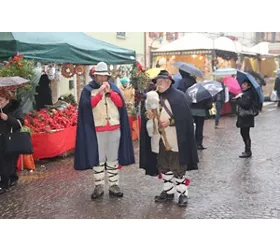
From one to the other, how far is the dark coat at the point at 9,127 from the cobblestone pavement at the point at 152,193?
0.34 metres

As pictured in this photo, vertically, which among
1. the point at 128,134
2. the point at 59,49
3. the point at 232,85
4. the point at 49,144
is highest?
the point at 59,49

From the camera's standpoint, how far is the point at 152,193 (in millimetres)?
6133

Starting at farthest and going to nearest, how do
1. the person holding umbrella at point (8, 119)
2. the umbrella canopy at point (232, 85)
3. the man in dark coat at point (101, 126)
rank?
the umbrella canopy at point (232, 85)
the person holding umbrella at point (8, 119)
the man in dark coat at point (101, 126)

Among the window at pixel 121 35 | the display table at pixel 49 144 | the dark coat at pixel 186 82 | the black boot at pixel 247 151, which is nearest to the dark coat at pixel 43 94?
the display table at pixel 49 144

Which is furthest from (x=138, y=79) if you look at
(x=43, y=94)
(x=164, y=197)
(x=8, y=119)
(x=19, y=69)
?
(x=164, y=197)

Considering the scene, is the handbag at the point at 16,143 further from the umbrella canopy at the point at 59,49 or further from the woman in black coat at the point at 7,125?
the umbrella canopy at the point at 59,49

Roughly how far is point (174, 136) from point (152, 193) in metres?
1.08

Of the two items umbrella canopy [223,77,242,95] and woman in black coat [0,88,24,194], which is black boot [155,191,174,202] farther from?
umbrella canopy [223,77,242,95]

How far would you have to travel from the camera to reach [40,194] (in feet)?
20.3

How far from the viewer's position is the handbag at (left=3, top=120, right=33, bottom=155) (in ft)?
20.4

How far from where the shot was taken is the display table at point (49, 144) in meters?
8.03

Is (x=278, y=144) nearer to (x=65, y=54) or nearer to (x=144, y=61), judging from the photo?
(x=65, y=54)

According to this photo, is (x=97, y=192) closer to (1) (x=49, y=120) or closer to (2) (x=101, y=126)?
(2) (x=101, y=126)
